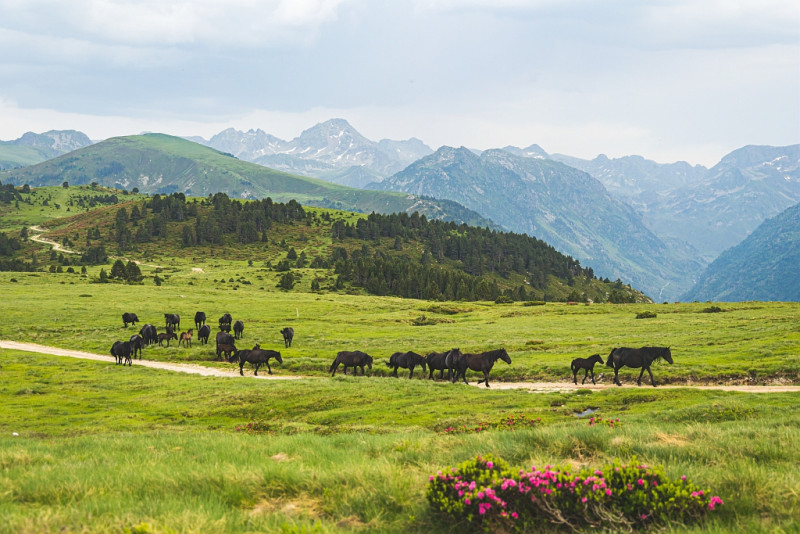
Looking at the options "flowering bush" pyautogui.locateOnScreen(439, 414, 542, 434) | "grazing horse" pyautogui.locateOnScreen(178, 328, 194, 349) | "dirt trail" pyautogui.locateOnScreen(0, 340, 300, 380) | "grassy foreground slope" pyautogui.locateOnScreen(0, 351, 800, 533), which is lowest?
"dirt trail" pyautogui.locateOnScreen(0, 340, 300, 380)

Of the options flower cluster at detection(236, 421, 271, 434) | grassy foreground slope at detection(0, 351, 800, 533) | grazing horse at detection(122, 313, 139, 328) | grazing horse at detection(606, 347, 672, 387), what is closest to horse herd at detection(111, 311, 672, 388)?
grazing horse at detection(606, 347, 672, 387)

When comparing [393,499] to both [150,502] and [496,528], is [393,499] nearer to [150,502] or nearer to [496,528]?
[496,528]

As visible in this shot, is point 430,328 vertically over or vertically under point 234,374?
over

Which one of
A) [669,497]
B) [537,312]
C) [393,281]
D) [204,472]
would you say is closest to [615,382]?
[669,497]

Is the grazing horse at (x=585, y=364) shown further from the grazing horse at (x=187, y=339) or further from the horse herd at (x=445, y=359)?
the grazing horse at (x=187, y=339)

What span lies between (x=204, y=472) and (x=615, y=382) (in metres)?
30.0

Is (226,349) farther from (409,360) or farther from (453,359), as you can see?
(453,359)

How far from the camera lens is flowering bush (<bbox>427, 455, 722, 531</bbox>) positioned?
7.68 m

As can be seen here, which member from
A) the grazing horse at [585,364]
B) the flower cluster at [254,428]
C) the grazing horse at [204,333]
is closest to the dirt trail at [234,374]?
the grazing horse at [585,364]

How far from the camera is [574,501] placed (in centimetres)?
788

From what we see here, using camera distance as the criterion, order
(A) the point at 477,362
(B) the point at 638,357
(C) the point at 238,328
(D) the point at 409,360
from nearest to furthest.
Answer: (B) the point at 638,357, (A) the point at 477,362, (D) the point at 409,360, (C) the point at 238,328

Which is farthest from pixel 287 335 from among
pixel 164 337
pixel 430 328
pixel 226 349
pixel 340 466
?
pixel 340 466

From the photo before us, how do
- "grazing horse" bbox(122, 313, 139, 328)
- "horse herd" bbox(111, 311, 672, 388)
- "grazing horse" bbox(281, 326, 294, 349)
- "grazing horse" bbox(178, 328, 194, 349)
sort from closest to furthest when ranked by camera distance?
"horse herd" bbox(111, 311, 672, 388) < "grazing horse" bbox(178, 328, 194, 349) < "grazing horse" bbox(281, 326, 294, 349) < "grazing horse" bbox(122, 313, 139, 328)

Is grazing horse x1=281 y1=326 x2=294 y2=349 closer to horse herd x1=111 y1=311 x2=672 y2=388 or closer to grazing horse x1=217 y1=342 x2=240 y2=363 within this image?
horse herd x1=111 y1=311 x2=672 y2=388
